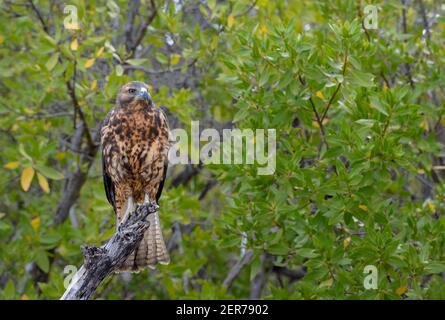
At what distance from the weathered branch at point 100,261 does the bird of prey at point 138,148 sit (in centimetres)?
107

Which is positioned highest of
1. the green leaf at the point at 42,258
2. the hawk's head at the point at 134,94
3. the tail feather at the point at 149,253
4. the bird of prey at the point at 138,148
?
the hawk's head at the point at 134,94

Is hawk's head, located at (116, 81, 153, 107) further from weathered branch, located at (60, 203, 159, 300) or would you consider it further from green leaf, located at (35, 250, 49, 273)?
green leaf, located at (35, 250, 49, 273)

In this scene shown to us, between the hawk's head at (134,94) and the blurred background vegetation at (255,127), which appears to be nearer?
the blurred background vegetation at (255,127)

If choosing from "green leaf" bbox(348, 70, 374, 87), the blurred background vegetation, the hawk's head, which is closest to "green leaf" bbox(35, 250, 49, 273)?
the blurred background vegetation

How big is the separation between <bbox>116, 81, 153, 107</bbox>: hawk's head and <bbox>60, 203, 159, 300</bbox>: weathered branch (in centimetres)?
140

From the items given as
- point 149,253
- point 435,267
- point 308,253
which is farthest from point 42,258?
point 435,267

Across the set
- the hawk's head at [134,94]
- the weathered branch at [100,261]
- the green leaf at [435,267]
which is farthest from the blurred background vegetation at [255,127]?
the weathered branch at [100,261]

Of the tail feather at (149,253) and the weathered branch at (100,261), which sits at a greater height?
the weathered branch at (100,261)

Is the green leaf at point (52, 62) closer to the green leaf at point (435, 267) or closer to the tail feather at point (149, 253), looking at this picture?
the tail feather at point (149, 253)

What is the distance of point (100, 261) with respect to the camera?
448cm

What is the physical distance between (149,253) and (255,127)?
1.26 m

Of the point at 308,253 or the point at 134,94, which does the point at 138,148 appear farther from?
the point at 308,253

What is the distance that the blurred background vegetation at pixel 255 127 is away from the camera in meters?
5.61

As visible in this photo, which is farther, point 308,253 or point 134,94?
point 134,94
